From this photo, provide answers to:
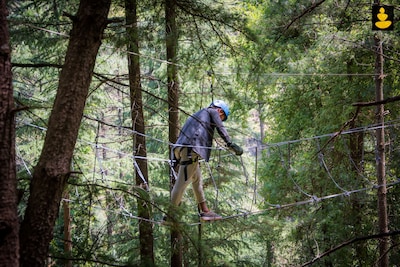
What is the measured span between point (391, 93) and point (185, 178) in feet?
14.6

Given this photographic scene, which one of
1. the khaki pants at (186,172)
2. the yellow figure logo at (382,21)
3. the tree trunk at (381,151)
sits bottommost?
the khaki pants at (186,172)

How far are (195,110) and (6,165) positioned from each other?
5.72m

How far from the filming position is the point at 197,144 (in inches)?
156

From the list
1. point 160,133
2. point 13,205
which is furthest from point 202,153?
point 160,133

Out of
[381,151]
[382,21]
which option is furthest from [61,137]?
[381,151]

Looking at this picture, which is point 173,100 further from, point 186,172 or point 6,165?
point 6,165

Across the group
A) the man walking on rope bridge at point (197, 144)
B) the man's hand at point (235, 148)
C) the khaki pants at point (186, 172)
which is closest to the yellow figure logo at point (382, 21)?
the man walking on rope bridge at point (197, 144)

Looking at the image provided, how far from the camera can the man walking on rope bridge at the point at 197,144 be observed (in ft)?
12.8

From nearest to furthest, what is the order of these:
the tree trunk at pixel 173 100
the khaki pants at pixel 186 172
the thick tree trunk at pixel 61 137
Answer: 1. the thick tree trunk at pixel 61 137
2. the khaki pants at pixel 186 172
3. the tree trunk at pixel 173 100

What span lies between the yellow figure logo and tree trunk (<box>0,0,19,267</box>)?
392cm

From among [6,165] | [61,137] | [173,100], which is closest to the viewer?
[6,165]

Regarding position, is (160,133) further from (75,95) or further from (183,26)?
(75,95)

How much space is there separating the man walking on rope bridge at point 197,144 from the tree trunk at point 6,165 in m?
1.99

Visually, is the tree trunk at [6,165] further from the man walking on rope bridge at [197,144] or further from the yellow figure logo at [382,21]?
the yellow figure logo at [382,21]
